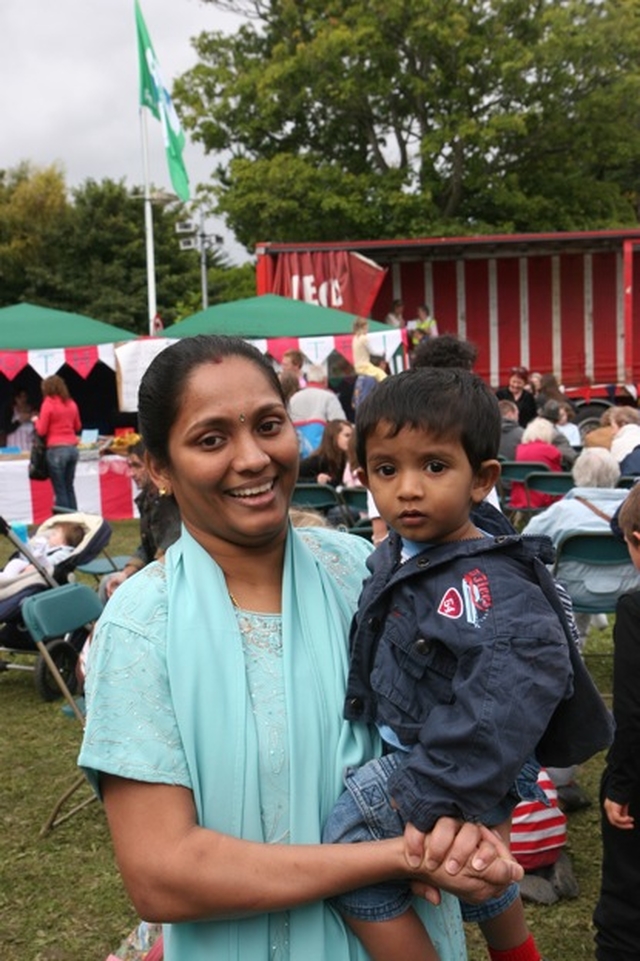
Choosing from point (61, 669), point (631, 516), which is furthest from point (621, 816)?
point (61, 669)

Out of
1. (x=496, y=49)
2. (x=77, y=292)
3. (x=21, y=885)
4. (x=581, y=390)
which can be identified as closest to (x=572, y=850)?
(x=21, y=885)

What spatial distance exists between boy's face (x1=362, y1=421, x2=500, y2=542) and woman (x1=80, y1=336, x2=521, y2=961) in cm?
21

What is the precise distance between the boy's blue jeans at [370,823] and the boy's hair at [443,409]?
537mm

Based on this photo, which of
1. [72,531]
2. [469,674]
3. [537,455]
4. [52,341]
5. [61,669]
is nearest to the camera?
[469,674]

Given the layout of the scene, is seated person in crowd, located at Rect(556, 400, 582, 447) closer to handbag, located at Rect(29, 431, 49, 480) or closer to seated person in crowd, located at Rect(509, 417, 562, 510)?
seated person in crowd, located at Rect(509, 417, 562, 510)

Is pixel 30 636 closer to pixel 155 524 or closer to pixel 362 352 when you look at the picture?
pixel 155 524

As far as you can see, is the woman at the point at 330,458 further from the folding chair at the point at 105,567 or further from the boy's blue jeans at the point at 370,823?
the boy's blue jeans at the point at 370,823

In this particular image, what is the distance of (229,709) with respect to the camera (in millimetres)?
1361

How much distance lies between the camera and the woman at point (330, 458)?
7.89 meters

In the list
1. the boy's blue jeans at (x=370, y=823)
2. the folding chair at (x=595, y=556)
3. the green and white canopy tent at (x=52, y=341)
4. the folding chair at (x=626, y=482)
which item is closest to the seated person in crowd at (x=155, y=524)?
the folding chair at (x=595, y=556)

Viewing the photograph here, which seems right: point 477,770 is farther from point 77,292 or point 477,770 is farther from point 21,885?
point 77,292

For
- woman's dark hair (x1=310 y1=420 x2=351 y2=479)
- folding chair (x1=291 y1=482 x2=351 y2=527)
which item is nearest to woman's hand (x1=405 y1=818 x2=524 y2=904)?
folding chair (x1=291 y1=482 x2=351 y2=527)

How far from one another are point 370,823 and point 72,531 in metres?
6.23

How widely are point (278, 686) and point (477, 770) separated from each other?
0.97ft
